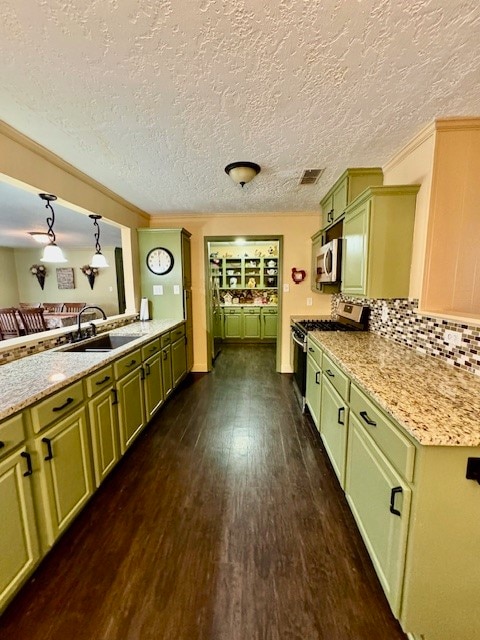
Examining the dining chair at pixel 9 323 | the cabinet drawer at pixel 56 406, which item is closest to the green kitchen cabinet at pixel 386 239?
the cabinet drawer at pixel 56 406

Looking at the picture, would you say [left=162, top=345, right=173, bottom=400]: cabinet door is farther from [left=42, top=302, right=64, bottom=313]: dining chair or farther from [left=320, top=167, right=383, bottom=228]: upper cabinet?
[left=42, top=302, right=64, bottom=313]: dining chair

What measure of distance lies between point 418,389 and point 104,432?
1.91 m

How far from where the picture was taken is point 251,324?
20.7ft

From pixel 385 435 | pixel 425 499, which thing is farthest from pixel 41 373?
pixel 425 499

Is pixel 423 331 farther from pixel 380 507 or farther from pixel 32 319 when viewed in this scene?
pixel 32 319

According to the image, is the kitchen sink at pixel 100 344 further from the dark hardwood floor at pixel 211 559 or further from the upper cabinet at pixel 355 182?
the upper cabinet at pixel 355 182

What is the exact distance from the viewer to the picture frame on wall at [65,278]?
7.22 m

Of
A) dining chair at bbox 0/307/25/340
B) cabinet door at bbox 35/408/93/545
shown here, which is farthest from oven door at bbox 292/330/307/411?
dining chair at bbox 0/307/25/340

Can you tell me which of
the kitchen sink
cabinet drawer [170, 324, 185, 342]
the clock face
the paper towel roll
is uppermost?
the clock face

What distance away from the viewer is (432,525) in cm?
97

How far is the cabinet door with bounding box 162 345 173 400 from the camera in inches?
118

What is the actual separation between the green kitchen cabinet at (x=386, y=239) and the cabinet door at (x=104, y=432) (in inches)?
80.9

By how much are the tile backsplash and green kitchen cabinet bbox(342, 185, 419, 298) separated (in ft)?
0.68

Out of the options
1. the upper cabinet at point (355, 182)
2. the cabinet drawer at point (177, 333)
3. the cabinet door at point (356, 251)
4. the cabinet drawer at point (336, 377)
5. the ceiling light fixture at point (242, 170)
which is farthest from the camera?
the cabinet drawer at point (177, 333)
